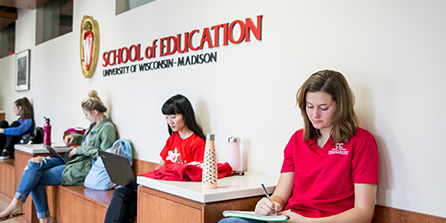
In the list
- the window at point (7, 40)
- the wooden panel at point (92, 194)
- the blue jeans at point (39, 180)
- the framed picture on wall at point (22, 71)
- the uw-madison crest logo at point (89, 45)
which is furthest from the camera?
the window at point (7, 40)

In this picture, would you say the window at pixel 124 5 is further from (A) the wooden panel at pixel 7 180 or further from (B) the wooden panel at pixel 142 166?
(A) the wooden panel at pixel 7 180

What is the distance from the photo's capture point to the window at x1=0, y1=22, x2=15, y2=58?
304 inches

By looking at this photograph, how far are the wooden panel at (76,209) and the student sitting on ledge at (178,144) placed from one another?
435 millimetres

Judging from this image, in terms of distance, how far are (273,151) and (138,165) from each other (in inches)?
67.2

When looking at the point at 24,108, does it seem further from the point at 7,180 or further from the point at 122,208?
the point at 122,208

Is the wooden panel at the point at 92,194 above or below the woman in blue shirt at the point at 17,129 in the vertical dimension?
below

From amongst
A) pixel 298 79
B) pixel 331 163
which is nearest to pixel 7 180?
pixel 298 79

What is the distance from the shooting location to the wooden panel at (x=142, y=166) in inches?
141

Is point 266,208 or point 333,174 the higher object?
point 333,174

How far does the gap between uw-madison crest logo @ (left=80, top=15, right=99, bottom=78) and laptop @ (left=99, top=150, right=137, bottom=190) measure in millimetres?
1816

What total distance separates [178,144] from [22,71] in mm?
4960

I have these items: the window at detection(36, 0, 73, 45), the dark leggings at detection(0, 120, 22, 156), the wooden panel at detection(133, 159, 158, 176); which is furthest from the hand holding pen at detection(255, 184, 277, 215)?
the dark leggings at detection(0, 120, 22, 156)

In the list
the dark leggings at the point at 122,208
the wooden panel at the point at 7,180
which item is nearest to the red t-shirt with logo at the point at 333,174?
the dark leggings at the point at 122,208

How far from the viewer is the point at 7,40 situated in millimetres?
7973
